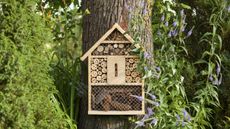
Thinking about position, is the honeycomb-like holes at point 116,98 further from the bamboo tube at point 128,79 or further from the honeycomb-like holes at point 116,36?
the honeycomb-like holes at point 116,36

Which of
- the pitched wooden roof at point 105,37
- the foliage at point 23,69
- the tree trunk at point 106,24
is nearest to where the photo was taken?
the foliage at point 23,69

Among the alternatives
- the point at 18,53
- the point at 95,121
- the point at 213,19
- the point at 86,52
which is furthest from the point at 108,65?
the point at 213,19

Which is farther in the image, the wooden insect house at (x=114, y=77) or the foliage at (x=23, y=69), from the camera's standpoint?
the wooden insect house at (x=114, y=77)

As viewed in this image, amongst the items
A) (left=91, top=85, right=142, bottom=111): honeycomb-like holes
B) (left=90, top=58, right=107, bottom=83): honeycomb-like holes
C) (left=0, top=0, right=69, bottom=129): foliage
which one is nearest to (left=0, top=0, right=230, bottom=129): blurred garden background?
(left=0, top=0, right=69, bottom=129): foliage

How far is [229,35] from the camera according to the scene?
5012mm

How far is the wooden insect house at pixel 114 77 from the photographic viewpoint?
4379mm

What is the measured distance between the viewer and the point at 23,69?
145 inches

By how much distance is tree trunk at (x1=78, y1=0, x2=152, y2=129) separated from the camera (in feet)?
14.8

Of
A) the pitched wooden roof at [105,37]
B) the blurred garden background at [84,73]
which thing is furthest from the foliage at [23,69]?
the pitched wooden roof at [105,37]

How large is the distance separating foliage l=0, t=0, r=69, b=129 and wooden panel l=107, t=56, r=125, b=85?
0.59 m

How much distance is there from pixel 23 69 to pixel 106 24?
3.61 feet

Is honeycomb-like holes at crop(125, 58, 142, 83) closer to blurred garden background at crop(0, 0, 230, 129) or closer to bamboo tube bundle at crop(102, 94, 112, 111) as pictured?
blurred garden background at crop(0, 0, 230, 129)

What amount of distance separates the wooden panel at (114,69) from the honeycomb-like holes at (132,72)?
0.05 meters

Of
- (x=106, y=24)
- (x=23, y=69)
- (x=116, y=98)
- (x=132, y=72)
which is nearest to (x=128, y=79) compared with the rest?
(x=132, y=72)
